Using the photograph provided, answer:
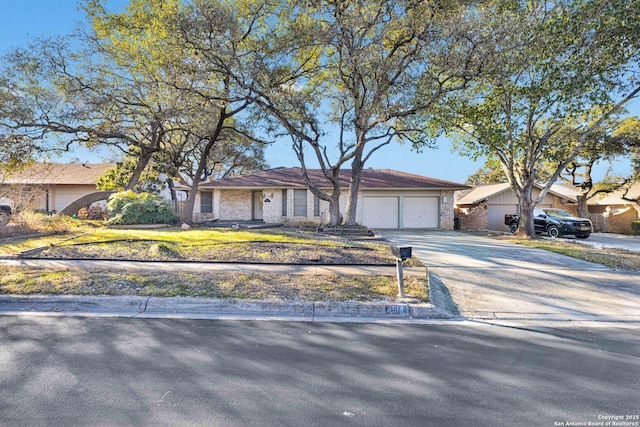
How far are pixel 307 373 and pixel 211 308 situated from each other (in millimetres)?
2575

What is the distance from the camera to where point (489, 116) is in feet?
48.9

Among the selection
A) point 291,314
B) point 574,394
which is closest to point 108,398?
point 291,314

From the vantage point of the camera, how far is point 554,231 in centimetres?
1859

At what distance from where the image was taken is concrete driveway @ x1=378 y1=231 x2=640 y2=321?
566cm

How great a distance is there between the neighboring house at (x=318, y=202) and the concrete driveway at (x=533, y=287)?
11.3 metres

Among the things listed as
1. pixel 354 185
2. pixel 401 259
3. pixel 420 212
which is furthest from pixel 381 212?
pixel 401 259

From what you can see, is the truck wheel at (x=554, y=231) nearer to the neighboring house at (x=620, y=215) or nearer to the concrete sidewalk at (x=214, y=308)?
the neighboring house at (x=620, y=215)

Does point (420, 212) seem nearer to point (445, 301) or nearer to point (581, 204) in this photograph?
point (581, 204)

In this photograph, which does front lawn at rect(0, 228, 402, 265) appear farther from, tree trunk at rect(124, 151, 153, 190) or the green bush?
tree trunk at rect(124, 151, 153, 190)

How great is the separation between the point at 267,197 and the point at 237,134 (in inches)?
161

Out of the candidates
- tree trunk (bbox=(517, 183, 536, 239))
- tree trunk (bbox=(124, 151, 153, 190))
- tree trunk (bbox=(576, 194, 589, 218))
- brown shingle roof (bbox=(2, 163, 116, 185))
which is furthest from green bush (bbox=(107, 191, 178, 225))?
tree trunk (bbox=(576, 194, 589, 218))

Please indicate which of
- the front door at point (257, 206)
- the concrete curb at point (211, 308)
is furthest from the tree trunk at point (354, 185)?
the concrete curb at point (211, 308)

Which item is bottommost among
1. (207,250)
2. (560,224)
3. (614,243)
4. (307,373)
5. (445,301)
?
(307,373)

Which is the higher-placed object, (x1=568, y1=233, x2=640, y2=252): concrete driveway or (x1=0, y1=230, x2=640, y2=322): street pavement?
(x1=568, y1=233, x2=640, y2=252): concrete driveway
